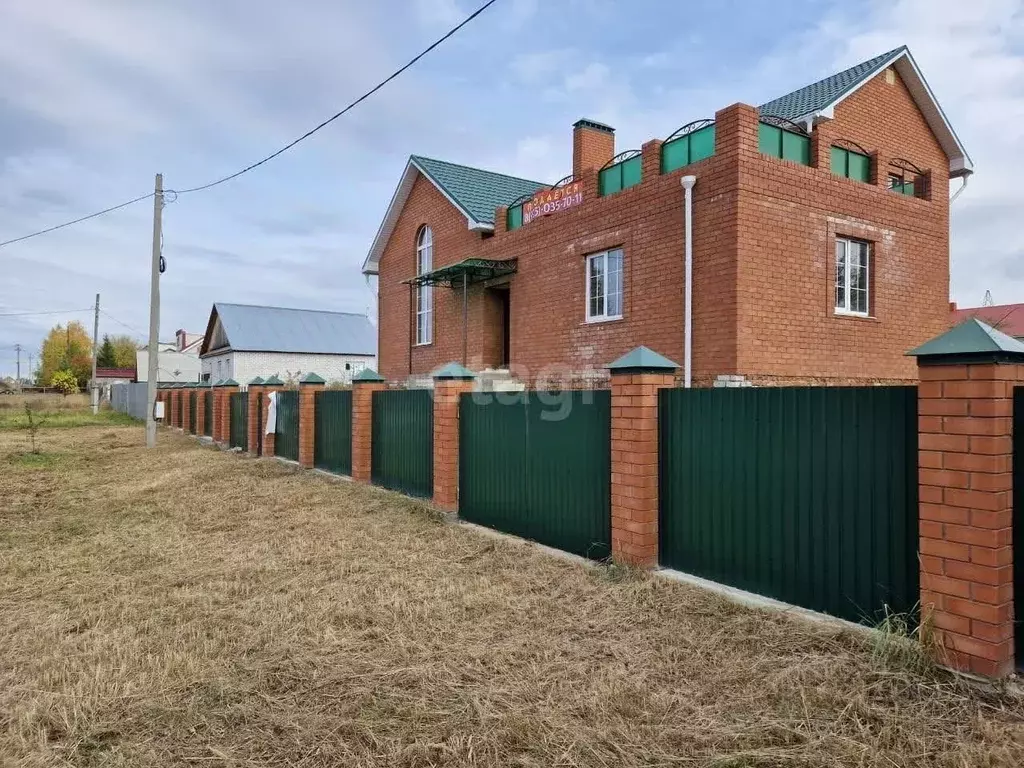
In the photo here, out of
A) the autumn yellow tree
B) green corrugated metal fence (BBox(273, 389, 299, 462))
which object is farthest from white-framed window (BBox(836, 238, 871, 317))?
the autumn yellow tree

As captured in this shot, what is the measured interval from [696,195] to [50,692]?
27.0 feet

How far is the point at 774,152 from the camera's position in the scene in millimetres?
8562

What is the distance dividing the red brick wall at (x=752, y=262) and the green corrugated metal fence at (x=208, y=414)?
1032cm

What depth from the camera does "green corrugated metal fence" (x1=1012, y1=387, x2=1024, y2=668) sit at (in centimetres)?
287

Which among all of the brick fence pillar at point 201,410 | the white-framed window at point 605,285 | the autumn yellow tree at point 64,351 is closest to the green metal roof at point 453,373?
the white-framed window at point 605,285

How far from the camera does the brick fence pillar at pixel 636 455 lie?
15.4 feet

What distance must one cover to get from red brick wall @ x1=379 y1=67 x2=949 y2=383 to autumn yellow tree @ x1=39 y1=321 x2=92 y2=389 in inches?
2963

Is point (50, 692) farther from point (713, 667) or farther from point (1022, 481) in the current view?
point (1022, 481)

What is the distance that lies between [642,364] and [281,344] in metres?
32.8

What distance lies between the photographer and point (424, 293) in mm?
15289

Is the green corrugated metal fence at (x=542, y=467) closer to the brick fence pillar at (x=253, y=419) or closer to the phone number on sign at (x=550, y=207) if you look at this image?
the phone number on sign at (x=550, y=207)

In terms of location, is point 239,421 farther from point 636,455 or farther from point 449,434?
point 636,455

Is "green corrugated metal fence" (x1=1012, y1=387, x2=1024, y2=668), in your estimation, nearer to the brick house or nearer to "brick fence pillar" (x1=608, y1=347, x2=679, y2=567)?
"brick fence pillar" (x1=608, y1=347, x2=679, y2=567)

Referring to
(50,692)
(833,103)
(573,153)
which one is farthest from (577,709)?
(573,153)
